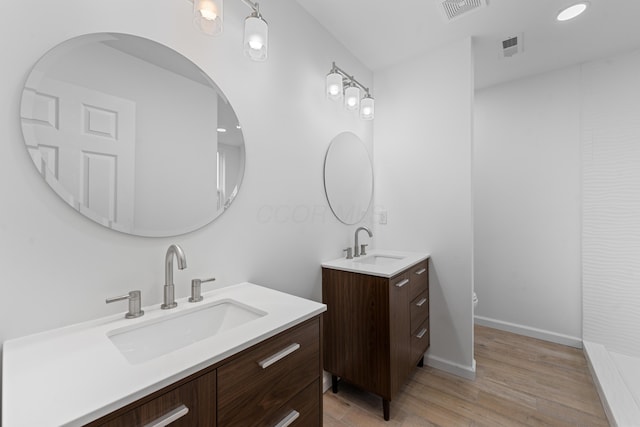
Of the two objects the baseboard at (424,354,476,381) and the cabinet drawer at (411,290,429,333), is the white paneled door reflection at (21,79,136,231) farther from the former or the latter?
the baseboard at (424,354,476,381)

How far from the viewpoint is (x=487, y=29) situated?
2.03 m

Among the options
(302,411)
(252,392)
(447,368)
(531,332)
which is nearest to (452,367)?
(447,368)

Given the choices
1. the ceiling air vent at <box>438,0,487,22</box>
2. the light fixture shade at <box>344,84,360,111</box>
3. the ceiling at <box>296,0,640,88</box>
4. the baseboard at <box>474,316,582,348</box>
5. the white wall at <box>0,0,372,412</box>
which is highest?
the ceiling at <box>296,0,640,88</box>

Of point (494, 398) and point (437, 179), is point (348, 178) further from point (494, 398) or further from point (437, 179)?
point (494, 398)

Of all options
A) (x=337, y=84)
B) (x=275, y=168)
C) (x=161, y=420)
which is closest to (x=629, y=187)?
(x=337, y=84)

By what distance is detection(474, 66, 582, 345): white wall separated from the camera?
8.45ft

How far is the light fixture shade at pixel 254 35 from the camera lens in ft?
4.16

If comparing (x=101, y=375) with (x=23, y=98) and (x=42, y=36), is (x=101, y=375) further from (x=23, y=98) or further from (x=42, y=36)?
(x=42, y=36)

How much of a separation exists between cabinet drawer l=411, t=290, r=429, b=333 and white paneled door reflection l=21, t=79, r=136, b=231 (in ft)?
6.01

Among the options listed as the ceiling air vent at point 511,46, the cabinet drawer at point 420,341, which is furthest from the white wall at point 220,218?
the ceiling air vent at point 511,46

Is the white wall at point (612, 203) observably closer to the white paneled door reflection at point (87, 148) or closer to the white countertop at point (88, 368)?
the white countertop at point (88, 368)

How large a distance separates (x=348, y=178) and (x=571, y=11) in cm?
189

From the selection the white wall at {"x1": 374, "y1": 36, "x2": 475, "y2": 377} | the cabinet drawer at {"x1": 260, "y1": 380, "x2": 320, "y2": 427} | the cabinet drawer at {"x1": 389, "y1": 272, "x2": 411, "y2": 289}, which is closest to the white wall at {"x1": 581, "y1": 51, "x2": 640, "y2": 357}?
the white wall at {"x1": 374, "y1": 36, "x2": 475, "y2": 377}

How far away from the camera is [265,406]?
2.85ft
